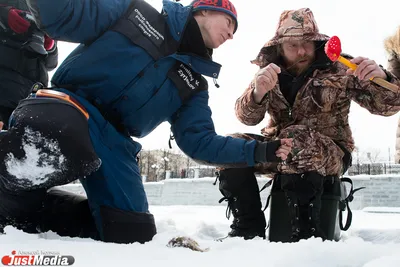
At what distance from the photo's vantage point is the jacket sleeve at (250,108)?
A: 1.99 metres

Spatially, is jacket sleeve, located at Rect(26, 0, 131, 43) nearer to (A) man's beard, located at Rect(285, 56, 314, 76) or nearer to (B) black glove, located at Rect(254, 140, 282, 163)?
(B) black glove, located at Rect(254, 140, 282, 163)

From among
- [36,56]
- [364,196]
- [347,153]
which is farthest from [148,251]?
[364,196]

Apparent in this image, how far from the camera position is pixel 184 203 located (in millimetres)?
10938

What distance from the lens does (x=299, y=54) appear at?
2074 millimetres

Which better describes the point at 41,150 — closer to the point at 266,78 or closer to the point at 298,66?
the point at 266,78

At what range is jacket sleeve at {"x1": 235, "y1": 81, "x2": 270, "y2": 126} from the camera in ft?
6.54

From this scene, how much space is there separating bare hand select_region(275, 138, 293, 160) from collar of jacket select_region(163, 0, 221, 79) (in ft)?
1.54

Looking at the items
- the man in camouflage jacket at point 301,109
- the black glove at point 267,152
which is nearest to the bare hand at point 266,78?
the man in camouflage jacket at point 301,109

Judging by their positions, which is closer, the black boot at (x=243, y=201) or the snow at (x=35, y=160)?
the snow at (x=35, y=160)

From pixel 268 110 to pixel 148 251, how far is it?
1345 mm

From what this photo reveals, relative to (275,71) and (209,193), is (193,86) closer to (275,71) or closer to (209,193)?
(275,71)

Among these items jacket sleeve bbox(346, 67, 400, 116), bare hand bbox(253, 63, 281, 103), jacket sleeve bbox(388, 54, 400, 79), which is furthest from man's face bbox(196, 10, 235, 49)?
jacket sleeve bbox(388, 54, 400, 79)

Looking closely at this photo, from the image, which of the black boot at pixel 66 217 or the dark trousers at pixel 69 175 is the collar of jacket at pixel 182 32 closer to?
the dark trousers at pixel 69 175

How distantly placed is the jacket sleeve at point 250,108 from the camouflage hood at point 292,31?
0.81 feet
